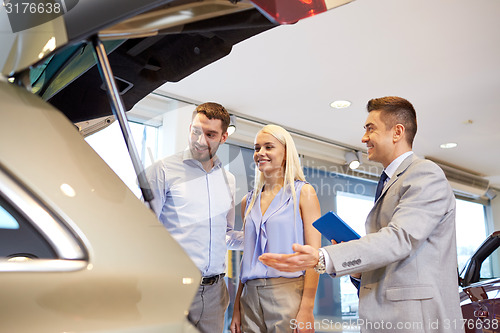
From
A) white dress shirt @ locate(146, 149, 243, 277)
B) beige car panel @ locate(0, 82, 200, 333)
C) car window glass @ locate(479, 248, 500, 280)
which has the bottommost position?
beige car panel @ locate(0, 82, 200, 333)

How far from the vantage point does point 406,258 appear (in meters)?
1.57

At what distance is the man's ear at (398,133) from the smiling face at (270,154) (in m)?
0.51

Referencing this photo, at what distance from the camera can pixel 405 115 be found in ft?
6.04

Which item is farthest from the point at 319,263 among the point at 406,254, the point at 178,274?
the point at 178,274

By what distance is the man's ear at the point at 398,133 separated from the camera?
71.4 inches

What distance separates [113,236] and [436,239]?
51.3 inches

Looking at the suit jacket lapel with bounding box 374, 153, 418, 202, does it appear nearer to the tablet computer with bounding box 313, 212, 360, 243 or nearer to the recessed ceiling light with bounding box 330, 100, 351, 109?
the tablet computer with bounding box 313, 212, 360, 243

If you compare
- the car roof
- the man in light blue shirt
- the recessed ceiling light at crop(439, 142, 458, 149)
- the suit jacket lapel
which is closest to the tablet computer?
the suit jacket lapel

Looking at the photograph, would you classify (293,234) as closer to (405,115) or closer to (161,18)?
(405,115)

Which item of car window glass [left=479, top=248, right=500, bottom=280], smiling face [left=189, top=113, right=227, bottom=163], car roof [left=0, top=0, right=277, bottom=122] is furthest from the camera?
car window glass [left=479, top=248, right=500, bottom=280]

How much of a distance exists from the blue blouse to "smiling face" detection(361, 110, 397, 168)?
14.5 inches

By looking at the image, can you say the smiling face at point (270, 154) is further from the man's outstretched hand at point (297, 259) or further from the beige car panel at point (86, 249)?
the beige car panel at point (86, 249)

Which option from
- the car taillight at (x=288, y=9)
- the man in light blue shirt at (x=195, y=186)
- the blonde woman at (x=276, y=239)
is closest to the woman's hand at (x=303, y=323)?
the blonde woman at (x=276, y=239)

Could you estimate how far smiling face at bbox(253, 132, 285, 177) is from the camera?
2074 millimetres
